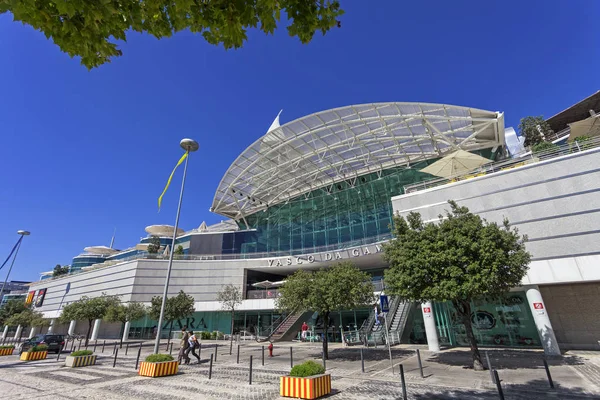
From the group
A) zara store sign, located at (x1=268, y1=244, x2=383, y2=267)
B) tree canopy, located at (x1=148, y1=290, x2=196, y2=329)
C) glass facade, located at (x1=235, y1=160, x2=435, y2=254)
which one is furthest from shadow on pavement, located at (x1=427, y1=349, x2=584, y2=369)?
tree canopy, located at (x1=148, y1=290, x2=196, y2=329)

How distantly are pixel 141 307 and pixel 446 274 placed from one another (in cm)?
3133

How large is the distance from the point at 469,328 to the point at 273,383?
8373 mm

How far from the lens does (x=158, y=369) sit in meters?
Result: 12.6

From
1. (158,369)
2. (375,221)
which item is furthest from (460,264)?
(375,221)

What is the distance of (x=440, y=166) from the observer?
2427 cm

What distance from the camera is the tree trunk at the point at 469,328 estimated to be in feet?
39.0

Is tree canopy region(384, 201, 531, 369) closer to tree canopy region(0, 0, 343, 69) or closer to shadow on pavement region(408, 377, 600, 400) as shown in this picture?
shadow on pavement region(408, 377, 600, 400)

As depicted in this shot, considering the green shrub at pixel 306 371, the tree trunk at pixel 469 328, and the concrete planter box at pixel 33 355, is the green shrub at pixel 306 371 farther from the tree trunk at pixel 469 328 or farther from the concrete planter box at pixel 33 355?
the concrete planter box at pixel 33 355

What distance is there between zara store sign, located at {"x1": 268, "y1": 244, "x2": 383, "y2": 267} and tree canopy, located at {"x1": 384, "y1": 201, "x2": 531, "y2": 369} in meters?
16.5

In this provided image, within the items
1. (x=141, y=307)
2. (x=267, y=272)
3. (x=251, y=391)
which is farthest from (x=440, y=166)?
(x=141, y=307)

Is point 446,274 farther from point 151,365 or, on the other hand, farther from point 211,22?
point 151,365

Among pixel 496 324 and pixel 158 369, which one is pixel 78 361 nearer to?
pixel 158 369

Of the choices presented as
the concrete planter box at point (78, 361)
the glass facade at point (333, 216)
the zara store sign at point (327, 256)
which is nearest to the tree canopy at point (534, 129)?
the glass facade at point (333, 216)

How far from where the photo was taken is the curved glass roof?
29156 millimetres
